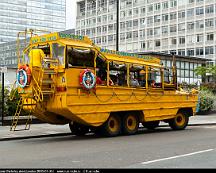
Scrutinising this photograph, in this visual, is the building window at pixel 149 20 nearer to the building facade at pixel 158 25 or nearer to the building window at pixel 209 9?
the building facade at pixel 158 25

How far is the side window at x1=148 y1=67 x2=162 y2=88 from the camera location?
1808 cm

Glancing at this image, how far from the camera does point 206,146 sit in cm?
1289

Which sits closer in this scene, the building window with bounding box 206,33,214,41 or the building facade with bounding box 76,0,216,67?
the building window with bounding box 206,33,214,41

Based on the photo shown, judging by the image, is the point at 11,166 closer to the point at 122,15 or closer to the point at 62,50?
the point at 62,50

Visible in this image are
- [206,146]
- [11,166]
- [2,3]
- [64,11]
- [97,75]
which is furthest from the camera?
[64,11]

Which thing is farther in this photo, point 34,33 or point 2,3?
point 2,3

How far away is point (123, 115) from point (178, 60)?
37.2m

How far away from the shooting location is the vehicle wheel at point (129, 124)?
16562 millimetres

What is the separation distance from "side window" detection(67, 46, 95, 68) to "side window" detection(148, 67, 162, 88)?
12.0 ft

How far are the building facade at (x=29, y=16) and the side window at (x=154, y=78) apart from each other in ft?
433

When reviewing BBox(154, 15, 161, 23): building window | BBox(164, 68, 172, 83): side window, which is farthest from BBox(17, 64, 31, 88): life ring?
BBox(154, 15, 161, 23): building window

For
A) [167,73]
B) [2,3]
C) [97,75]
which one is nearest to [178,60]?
[167,73]

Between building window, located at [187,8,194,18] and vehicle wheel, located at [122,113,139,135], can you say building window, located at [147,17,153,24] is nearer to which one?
building window, located at [187,8,194,18]

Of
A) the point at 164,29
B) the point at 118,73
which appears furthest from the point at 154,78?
the point at 164,29
